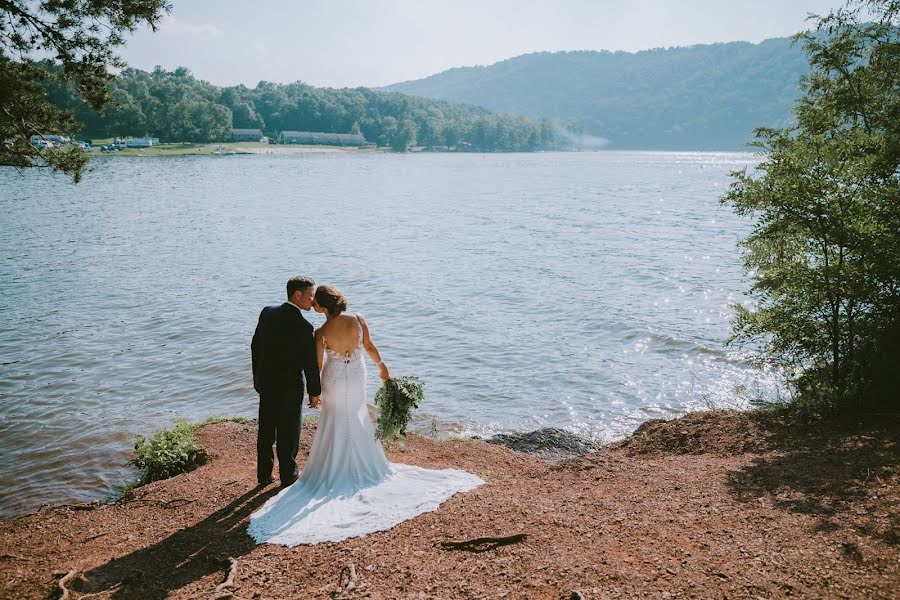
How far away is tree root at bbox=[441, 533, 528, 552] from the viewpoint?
6.50 metres

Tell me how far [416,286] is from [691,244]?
784 inches

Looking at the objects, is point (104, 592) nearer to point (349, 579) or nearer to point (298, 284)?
point (349, 579)

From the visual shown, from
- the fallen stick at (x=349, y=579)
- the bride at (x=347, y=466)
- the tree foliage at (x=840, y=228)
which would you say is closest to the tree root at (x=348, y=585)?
the fallen stick at (x=349, y=579)

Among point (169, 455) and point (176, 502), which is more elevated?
point (176, 502)

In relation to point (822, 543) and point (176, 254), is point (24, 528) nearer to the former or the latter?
point (822, 543)

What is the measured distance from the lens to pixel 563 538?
663 cm

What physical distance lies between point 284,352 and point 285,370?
0.26 metres

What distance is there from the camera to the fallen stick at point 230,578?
19.4 feet

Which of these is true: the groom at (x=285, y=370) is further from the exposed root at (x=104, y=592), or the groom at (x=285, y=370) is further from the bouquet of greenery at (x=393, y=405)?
the exposed root at (x=104, y=592)

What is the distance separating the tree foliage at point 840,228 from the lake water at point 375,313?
385 cm

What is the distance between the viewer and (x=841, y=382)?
11047 mm

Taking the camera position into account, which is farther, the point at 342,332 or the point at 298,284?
the point at 342,332

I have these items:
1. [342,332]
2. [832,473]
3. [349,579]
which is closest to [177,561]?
[349,579]

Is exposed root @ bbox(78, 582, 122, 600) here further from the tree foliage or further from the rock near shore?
the tree foliage
